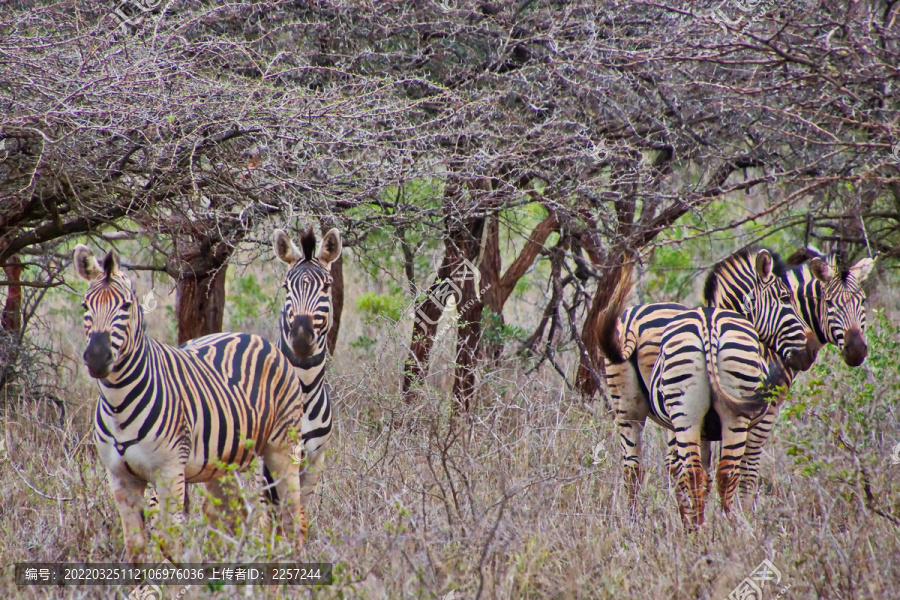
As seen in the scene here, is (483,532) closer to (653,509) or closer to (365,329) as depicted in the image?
(653,509)

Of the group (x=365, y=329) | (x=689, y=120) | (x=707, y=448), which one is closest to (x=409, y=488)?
(x=707, y=448)

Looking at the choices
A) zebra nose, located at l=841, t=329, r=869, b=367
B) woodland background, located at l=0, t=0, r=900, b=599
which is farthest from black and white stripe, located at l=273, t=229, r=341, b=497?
zebra nose, located at l=841, t=329, r=869, b=367

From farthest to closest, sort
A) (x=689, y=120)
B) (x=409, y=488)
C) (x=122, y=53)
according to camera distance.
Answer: (x=689, y=120) < (x=122, y=53) < (x=409, y=488)

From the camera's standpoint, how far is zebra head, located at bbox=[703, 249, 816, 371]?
4.97 m

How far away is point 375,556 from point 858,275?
10.4 feet

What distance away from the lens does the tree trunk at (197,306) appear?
7428mm

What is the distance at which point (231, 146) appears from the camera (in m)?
5.80

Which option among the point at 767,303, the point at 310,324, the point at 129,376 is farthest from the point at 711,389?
the point at 129,376

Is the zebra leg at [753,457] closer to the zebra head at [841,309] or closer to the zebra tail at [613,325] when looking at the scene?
the zebra head at [841,309]

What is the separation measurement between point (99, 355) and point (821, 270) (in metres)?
3.78
